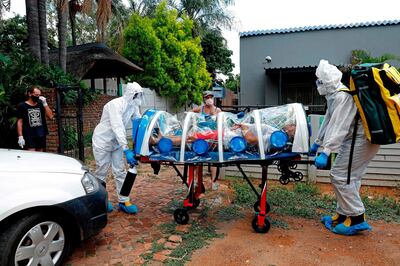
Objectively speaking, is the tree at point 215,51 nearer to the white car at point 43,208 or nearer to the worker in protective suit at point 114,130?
the worker in protective suit at point 114,130

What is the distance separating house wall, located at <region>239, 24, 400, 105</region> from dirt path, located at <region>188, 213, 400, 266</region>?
8832 mm

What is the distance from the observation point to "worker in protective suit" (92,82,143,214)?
13.4ft

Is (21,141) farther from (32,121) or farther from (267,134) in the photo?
(267,134)

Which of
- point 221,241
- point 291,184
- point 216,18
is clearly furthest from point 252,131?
point 216,18

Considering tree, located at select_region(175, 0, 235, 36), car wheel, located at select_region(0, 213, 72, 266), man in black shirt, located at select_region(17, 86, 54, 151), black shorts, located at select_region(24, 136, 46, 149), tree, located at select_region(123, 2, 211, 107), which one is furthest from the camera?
tree, located at select_region(175, 0, 235, 36)

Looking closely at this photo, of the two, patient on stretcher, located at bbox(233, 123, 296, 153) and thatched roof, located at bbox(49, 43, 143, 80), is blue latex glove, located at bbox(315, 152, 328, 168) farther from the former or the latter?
thatched roof, located at bbox(49, 43, 143, 80)

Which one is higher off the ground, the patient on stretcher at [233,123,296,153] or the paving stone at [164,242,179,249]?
the patient on stretcher at [233,123,296,153]

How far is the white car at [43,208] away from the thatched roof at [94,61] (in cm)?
806

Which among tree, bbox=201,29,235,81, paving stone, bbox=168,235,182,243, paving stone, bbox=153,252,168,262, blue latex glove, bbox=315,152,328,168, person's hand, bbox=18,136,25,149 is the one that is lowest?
paving stone, bbox=153,252,168,262

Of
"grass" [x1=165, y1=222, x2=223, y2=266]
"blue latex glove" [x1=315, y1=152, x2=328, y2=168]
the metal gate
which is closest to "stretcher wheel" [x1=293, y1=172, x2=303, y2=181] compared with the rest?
"blue latex glove" [x1=315, y1=152, x2=328, y2=168]

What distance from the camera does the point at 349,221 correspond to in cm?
360

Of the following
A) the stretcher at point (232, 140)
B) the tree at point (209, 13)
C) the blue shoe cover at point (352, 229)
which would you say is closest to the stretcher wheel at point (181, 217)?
the stretcher at point (232, 140)

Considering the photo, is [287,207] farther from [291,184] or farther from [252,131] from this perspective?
[252,131]

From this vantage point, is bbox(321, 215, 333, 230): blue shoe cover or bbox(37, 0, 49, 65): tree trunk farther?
bbox(37, 0, 49, 65): tree trunk
